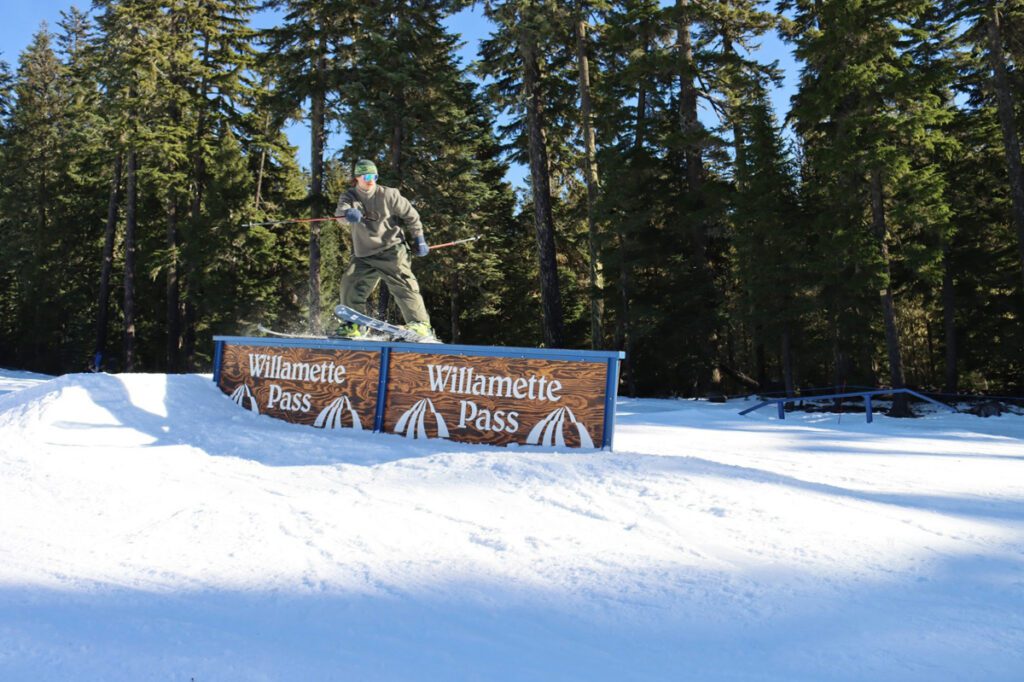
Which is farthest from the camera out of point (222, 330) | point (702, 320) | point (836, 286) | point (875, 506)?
point (222, 330)

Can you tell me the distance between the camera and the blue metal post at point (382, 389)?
740cm

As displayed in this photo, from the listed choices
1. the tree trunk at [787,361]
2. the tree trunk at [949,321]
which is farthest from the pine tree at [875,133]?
the tree trunk at [949,321]

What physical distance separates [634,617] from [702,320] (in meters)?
17.0

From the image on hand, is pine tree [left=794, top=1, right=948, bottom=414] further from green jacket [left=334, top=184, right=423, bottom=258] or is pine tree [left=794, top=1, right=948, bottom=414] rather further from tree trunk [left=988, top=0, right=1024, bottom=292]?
green jacket [left=334, top=184, right=423, bottom=258]

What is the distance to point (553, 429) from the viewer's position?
6648 millimetres

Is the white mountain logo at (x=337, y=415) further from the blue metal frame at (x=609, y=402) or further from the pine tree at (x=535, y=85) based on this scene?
the pine tree at (x=535, y=85)

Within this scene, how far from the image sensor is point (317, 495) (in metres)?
4.76

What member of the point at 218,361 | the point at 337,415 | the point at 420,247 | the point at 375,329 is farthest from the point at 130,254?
the point at 337,415

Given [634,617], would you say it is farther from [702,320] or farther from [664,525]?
[702,320]

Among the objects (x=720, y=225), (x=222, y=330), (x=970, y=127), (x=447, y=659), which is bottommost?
(x=447, y=659)

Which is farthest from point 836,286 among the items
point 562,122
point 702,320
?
point 562,122

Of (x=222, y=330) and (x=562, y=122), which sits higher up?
(x=562, y=122)

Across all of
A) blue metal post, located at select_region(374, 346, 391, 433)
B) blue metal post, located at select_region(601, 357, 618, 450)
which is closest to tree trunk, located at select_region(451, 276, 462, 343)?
blue metal post, located at select_region(374, 346, 391, 433)

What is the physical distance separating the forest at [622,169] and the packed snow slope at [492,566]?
1240cm
